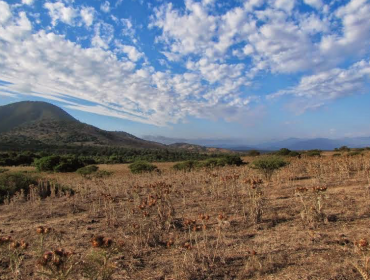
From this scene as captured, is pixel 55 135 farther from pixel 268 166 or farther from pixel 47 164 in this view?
pixel 268 166

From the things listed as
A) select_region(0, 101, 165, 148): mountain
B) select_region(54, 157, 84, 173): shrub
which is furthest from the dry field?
select_region(0, 101, 165, 148): mountain

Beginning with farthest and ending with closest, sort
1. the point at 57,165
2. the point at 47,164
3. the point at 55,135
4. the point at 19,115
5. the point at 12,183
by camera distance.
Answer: the point at 19,115 < the point at 55,135 < the point at 57,165 < the point at 47,164 < the point at 12,183

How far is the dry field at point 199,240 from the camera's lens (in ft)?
12.5

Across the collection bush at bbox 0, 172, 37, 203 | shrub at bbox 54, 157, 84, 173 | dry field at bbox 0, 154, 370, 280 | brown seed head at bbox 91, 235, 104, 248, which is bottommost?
shrub at bbox 54, 157, 84, 173

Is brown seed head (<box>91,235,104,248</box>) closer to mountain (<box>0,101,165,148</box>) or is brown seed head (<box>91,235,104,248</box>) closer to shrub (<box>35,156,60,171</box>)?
shrub (<box>35,156,60,171</box>)

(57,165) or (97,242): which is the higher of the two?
(97,242)

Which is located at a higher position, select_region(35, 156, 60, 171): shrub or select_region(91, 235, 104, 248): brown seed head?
select_region(91, 235, 104, 248): brown seed head

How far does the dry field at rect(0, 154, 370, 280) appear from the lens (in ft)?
12.5

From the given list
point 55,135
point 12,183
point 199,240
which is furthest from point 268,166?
point 55,135

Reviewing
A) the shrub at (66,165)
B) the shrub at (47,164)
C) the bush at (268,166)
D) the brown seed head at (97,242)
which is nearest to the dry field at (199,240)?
the brown seed head at (97,242)

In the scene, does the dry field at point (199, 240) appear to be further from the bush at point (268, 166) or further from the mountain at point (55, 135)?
the mountain at point (55, 135)

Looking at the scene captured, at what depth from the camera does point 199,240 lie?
557 cm

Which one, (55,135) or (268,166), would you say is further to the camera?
(55,135)

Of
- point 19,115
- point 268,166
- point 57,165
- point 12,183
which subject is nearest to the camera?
point 12,183
